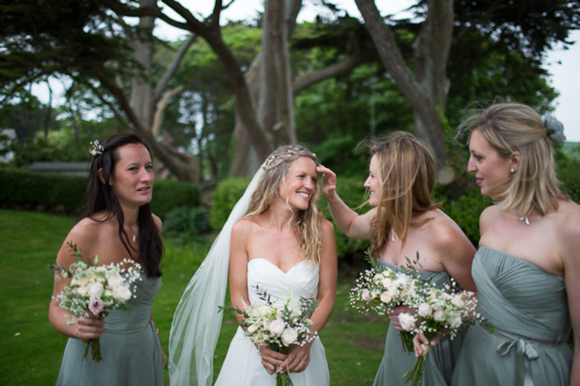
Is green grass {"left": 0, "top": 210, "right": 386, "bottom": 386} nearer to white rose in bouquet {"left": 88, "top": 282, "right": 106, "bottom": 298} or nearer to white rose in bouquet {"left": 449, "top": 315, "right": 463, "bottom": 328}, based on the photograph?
white rose in bouquet {"left": 449, "top": 315, "right": 463, "bottom": 328}

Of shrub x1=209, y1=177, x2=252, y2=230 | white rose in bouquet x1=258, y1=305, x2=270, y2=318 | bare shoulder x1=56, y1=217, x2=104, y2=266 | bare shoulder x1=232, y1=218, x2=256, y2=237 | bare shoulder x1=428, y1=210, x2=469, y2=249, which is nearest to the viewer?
white rose in bouquet x1=258, y1=305, x2=270, y2=318

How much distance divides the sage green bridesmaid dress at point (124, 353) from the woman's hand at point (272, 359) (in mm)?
884

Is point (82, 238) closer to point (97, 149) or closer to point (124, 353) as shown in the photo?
point (97, 149)

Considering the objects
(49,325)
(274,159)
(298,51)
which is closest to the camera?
(274,159)

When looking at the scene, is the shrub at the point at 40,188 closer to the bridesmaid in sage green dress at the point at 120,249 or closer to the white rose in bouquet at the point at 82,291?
the bridesmaid in sage green dress at the point at 120,249

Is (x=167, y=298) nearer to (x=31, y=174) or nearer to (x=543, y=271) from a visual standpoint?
(x=543, y=271)

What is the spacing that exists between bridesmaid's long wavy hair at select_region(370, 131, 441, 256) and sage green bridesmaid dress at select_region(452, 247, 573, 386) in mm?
594

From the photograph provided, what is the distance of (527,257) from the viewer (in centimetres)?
236

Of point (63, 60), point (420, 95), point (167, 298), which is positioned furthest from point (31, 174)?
point (420, 95)

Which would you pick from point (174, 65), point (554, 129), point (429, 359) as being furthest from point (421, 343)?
point (174, 65)

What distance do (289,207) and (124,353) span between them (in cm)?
150

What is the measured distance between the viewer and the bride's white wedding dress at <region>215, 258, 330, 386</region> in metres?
3.16

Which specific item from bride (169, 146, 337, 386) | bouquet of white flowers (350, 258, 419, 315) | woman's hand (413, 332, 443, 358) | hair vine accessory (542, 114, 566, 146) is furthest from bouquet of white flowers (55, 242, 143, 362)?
hair vine accessory (542, 114, 566, 146)

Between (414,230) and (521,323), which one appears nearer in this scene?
(521,323)
